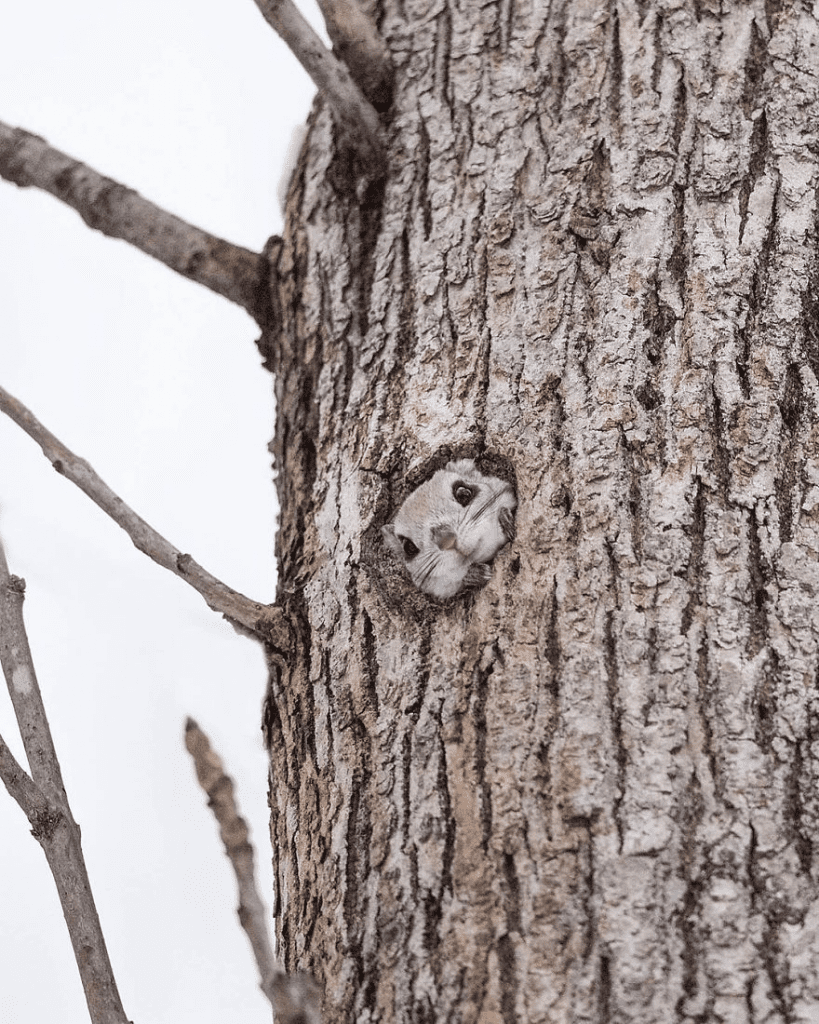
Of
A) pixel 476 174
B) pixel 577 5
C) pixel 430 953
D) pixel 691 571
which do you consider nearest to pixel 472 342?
pixel 476 174

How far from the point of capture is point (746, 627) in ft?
3.15

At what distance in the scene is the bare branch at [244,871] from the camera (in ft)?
2.39

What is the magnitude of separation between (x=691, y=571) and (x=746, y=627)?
0.24 feet

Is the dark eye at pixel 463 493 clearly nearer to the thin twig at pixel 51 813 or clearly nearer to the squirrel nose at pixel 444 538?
the squirrel nose at pixel 444 538

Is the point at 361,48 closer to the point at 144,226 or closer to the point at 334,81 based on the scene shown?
the point at 334,81

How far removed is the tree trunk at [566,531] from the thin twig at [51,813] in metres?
0.21

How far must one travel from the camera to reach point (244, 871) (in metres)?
0.76

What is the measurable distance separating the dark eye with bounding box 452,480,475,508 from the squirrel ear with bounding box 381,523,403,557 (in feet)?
0.28

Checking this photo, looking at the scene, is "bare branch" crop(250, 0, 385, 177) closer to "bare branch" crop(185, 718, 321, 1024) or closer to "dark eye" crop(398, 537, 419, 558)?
"dark eye" crop(398, 537, 419, 558)

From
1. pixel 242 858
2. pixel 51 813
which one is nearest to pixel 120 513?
pixel 51 813

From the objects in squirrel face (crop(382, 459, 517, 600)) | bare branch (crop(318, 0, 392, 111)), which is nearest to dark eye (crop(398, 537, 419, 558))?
squirrel face (crop(382, 459, 517, 600))

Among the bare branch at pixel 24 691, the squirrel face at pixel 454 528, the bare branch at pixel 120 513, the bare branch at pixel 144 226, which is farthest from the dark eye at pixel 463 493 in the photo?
the bare branch at pixel 24 691

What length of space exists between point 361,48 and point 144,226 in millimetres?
356

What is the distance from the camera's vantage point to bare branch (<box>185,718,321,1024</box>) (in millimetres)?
729
